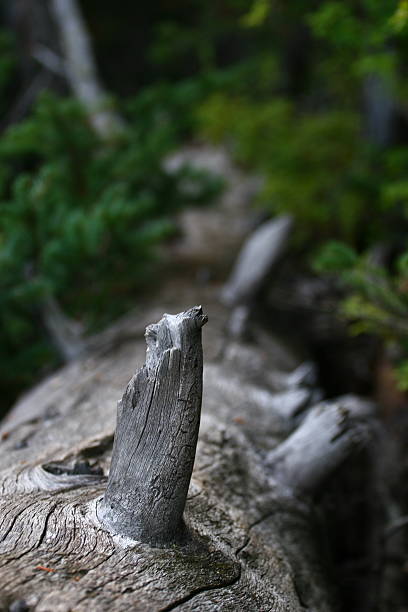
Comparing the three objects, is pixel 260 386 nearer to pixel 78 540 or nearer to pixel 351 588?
pixel 351 588

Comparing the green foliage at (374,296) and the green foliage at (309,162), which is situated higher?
the green foliage at (309,162)

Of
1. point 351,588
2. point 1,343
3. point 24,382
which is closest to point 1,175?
point 1,343

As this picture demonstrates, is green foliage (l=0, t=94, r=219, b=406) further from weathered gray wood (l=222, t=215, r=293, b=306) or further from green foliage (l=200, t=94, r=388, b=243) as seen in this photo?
weathered gray wood (l=222, t=215, r=293, b=306)

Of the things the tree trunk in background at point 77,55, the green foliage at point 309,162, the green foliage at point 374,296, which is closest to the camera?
the green foliage at point 374,296

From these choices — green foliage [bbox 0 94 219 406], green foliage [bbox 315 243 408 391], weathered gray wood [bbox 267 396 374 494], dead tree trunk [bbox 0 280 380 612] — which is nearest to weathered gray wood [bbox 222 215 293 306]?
green foliage [bbox 0 94 219 406]

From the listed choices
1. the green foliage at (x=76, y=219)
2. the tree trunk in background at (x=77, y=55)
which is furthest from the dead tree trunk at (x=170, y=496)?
the tree trunk in background at (x=77, y=55)

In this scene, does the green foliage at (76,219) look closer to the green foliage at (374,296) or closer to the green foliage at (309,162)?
the green foliage at (309,162)
